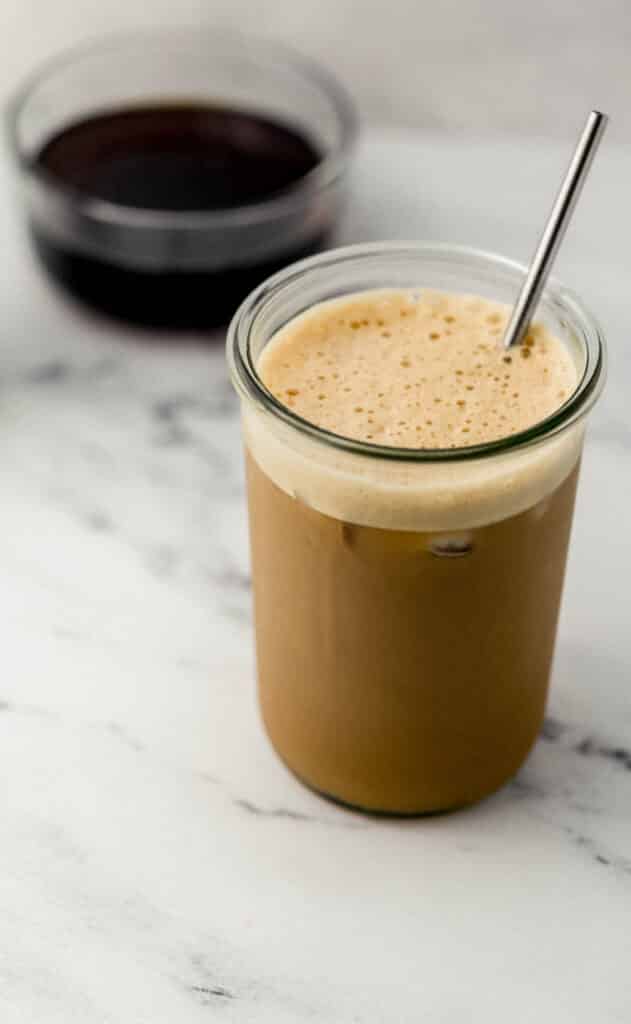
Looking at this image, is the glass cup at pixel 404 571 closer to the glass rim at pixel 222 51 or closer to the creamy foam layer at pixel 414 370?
the creamy foam layer at pixel 414 370

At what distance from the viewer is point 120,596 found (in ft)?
3.00

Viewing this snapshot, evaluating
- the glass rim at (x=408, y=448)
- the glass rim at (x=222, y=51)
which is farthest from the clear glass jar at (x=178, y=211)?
the glass rim at (x=408, y=448)

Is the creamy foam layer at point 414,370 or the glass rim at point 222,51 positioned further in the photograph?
the glass rim at point 222,51

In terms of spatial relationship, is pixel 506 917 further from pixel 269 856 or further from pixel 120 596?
pixel 120 596

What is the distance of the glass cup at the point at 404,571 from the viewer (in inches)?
25.4

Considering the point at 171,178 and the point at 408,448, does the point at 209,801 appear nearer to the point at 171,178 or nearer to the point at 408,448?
the point at 408,448

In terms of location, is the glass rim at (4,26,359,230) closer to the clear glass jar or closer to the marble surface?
the clear glass jar

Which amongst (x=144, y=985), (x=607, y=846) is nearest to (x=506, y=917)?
(x=607, y=846)

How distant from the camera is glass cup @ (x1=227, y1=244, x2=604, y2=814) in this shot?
0.64m

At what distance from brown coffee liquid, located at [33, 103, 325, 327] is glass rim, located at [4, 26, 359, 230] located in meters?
0.02

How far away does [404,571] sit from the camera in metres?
0.66

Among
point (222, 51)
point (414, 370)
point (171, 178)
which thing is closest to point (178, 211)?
point (171, 178)

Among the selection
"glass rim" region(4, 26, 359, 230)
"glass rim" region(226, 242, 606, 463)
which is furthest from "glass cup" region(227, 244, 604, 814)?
"glass rim" region(4, 26, 359, 230)

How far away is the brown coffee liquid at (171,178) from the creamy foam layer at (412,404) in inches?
13.9
